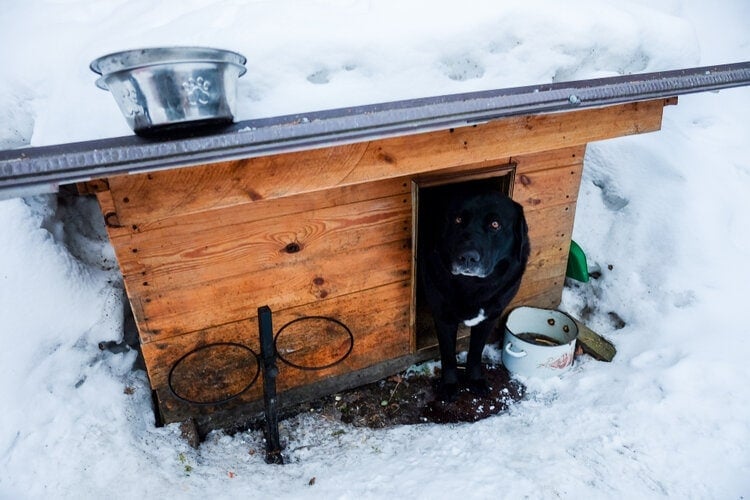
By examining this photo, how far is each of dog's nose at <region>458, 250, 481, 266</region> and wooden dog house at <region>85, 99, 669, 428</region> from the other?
0.45 m

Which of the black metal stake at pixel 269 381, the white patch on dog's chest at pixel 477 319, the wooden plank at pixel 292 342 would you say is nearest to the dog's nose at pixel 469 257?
the white patch on dog's chest at pixel 477 319

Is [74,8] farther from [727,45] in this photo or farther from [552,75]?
[727,45]

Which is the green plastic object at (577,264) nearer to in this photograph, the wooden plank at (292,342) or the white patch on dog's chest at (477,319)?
the white patch on dog's chest at (477,319)

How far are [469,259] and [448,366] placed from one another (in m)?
0.99

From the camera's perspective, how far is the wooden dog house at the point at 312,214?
54.4 inches

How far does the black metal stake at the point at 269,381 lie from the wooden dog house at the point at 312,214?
0.37 ft

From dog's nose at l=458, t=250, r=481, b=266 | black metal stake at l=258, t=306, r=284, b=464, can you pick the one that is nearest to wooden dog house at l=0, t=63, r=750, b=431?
black metal stake at l=258, t=306, r=284, b=464

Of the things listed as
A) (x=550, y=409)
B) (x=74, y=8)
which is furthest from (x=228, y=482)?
(x=74, y=8)

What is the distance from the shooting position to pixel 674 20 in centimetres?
286

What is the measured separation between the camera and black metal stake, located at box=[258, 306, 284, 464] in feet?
7.02

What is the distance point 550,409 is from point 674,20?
2.59 m

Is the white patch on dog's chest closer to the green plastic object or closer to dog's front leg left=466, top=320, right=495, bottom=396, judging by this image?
dog's front leg left=466, top=320, right=495, bottom=396

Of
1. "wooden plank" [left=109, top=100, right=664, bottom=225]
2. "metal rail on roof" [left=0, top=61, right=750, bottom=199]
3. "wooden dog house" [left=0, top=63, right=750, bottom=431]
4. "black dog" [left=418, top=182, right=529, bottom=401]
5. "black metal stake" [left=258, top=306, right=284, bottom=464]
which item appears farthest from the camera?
"black dog" [left=418, top=182, right=529, bottom=401]

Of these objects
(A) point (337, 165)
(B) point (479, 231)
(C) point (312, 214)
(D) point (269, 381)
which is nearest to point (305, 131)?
(A) point (337, 165)
